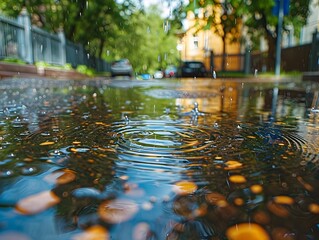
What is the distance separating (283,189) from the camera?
1.15m

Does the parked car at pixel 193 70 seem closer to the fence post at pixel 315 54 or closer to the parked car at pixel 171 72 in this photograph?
the parked car at pixel 171 72

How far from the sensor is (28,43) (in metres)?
11.8

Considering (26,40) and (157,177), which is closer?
(157,177)

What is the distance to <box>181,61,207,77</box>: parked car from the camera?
875 inches

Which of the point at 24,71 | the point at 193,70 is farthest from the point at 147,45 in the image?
the point at 24,71

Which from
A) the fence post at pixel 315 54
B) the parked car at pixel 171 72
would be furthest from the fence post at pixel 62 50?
the parked car at pixel 171 72

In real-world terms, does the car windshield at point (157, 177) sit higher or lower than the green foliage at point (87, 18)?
lower

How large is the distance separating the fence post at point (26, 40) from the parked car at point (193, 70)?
1251cm

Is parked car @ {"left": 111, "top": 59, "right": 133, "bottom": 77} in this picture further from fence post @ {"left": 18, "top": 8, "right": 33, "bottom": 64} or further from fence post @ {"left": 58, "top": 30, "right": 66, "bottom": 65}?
fence post @ {"left": 18, "top": 8, "right": 33, "bottom": 64}

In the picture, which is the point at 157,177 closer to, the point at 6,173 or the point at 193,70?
the point at 6,173

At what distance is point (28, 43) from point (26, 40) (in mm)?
131

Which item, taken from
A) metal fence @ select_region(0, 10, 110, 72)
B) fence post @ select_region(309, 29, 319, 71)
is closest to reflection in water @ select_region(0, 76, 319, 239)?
metal fence @ select_region(0, 10, 110, 72)

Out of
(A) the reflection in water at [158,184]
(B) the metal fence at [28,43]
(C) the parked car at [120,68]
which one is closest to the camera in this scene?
(A) the reflection in water at [158,184]

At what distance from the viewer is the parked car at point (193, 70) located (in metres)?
22.2
